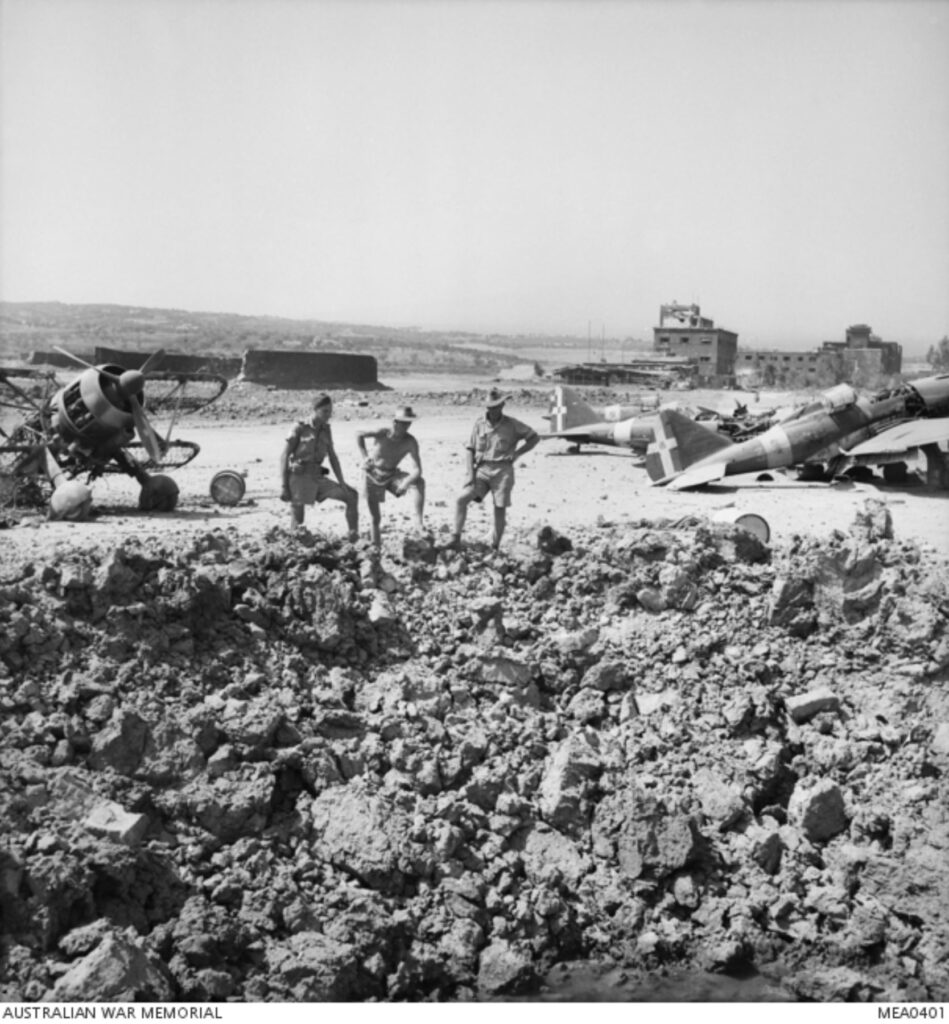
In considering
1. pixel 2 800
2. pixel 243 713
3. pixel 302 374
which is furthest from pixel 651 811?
pixel 302 374

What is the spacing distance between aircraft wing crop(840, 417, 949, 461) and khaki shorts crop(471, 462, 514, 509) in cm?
825

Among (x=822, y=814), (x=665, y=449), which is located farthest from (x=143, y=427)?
(x=822, y=814)

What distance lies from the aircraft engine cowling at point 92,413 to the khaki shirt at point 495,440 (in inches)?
216

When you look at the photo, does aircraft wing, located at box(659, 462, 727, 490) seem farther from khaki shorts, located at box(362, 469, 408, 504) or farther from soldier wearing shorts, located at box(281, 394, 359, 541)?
soldier wearing shorts, located at box(281, 394, 359, 541)

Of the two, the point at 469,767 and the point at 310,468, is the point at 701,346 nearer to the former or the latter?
the point at 310,468

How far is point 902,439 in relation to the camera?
652 inches

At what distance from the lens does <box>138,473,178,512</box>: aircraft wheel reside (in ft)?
44.9

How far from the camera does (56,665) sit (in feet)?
26.0

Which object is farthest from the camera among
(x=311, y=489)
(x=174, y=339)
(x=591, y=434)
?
(x=174, y=339)

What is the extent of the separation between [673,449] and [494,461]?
7600 mm

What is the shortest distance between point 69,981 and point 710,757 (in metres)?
4.42

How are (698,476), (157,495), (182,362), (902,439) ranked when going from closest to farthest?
(157,495) < (902,439) < (698,476) < (182,362)

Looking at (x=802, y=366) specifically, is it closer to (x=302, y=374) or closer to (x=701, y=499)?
(x=302, y=374)

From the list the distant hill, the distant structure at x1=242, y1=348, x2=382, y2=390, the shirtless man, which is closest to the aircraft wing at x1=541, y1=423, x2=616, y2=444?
the shirtless man
